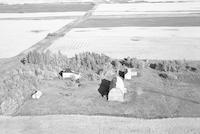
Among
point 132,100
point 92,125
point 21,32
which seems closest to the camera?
point 92,125

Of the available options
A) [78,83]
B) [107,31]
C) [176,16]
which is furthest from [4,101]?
[176,16]

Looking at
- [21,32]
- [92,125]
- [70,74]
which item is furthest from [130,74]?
[21,32]

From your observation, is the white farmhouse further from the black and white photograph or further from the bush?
the bush

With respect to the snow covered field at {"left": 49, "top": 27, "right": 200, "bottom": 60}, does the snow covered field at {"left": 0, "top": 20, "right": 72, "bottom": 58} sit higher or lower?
higher

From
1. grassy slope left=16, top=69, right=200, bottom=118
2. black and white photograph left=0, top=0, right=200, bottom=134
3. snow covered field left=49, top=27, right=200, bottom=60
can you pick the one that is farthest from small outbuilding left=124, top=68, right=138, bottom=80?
snow covered field left=49, top=27, right=200, bottom=60

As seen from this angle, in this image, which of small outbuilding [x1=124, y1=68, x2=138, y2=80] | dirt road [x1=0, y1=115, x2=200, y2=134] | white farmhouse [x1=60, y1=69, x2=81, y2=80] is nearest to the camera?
dirt road [x1=0, y1=115, x2=200, y2=134]

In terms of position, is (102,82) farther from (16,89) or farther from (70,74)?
(16,89)
